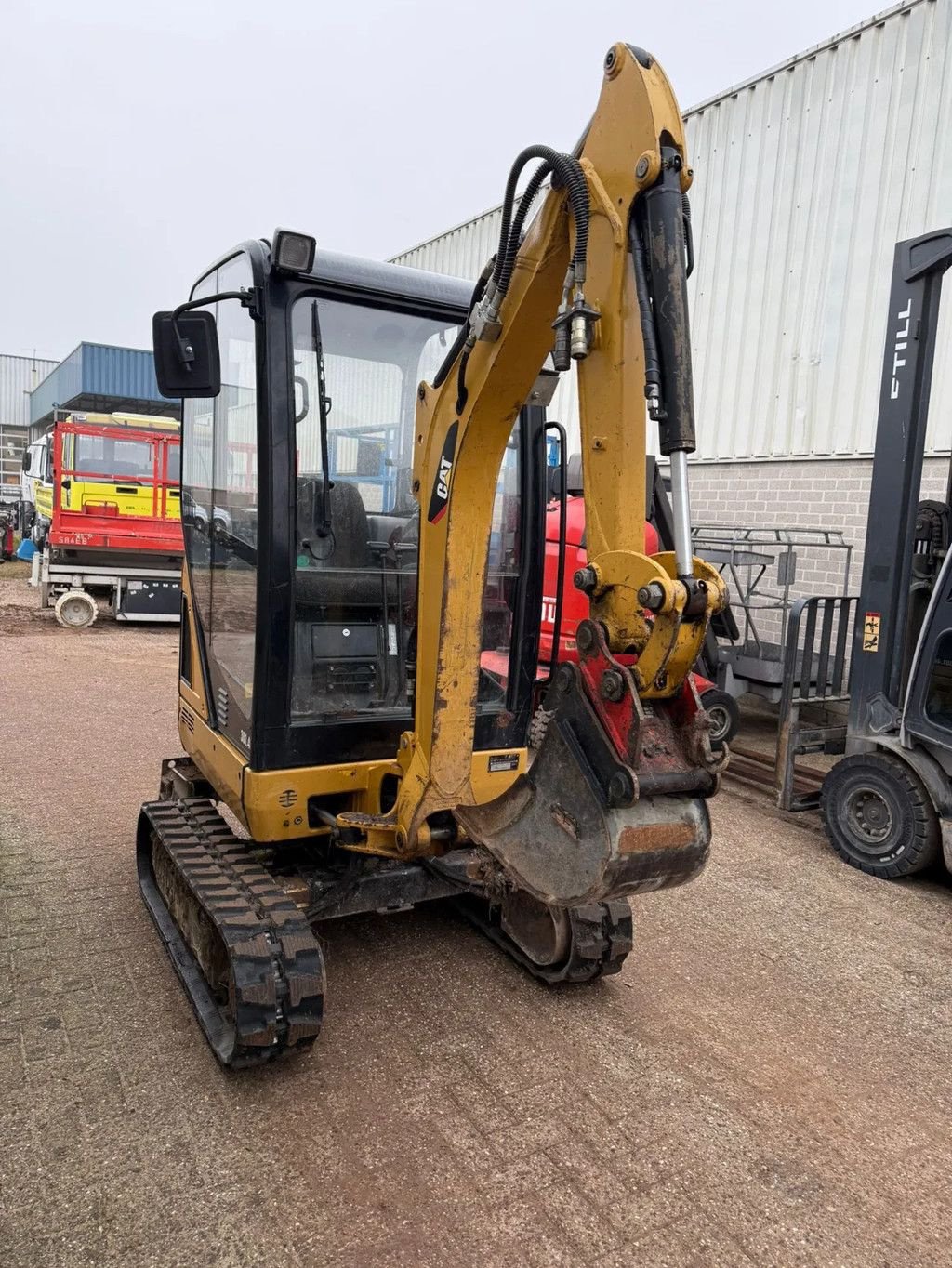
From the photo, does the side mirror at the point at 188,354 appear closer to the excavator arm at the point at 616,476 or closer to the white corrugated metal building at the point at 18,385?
the excavator arm at the point at 616,476

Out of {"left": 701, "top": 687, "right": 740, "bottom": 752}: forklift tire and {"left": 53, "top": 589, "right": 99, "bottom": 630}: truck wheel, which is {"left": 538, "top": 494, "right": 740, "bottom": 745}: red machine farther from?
{"left": 53, "top": 589, "right": 99, "bottom": 630}: truck wheel

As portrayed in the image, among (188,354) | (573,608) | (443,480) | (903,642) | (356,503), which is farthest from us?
(573,608)

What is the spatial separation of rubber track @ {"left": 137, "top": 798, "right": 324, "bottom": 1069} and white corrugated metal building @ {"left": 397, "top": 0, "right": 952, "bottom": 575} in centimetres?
681

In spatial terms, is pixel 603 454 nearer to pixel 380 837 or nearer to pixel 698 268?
pixel 380 837

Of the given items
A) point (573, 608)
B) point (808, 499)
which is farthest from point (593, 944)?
point (808, 499)

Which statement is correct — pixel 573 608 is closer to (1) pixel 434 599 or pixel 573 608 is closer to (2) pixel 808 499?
(1) pixel 434 599

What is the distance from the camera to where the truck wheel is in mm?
12961

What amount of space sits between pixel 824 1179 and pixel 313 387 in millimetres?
2922

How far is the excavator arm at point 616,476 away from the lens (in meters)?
2.25

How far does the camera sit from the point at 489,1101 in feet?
9.45

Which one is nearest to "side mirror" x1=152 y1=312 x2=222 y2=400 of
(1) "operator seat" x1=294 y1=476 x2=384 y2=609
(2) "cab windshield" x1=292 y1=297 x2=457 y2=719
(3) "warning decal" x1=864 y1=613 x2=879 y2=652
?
(2) "cab windshield" x1=292 y1=297 x2=457 y2=719

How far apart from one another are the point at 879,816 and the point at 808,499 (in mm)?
4565

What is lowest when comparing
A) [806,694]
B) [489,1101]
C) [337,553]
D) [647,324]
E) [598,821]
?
[489,1101]

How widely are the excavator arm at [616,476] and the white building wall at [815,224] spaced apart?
248 inches
